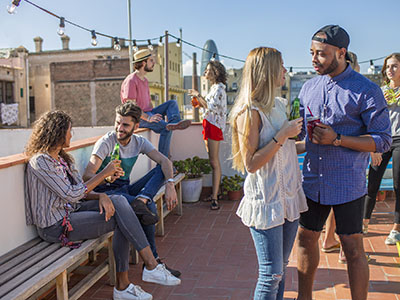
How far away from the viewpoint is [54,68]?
3559cm

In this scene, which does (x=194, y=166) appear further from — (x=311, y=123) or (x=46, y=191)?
(x=311, y=123)

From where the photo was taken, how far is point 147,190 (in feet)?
12.5

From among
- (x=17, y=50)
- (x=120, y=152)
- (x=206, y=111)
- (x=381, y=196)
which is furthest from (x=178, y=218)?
(x=17, y=50)

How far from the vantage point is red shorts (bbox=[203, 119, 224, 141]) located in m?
5.76

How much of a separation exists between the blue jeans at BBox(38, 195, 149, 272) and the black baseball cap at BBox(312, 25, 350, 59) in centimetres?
182

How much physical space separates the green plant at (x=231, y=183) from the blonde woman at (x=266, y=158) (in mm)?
3960

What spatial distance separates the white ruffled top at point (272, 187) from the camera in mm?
2318

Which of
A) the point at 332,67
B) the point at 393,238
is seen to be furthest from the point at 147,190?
the point at 393,238

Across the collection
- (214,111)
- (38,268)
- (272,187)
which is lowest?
(38,268)

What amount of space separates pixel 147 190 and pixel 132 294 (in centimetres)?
93

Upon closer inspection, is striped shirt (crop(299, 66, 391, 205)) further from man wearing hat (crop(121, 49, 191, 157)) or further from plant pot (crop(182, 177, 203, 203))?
plant pot (crop(182, 177, 203, 203))

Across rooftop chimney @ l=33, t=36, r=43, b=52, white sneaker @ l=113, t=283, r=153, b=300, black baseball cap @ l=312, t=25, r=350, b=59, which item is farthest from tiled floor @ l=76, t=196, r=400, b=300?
rooftop chimney @ l=33, t=36, r=43, b=52

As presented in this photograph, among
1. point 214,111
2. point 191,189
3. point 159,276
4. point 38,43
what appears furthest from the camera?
point 38,43

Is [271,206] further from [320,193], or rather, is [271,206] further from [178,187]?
[178,187]
